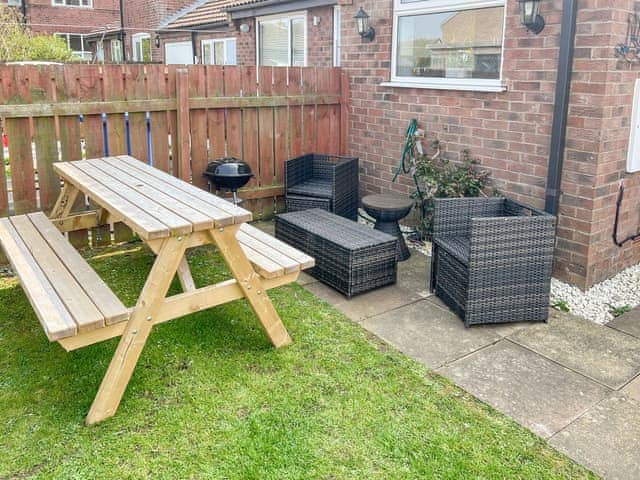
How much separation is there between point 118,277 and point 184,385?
183 centimetres

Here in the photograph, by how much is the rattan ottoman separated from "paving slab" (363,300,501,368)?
0.37 metres

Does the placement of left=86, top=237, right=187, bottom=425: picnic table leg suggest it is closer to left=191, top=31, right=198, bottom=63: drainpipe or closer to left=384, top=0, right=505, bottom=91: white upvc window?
left=384, top=0, right=505, bottom=91: white upvc window

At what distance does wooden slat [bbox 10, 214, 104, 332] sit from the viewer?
2.57m

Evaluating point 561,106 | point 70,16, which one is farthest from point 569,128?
point 70,16

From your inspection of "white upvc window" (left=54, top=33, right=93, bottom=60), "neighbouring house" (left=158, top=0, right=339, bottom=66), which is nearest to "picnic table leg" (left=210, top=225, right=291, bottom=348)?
"neighbouring house" (left=158, top=0, right=339, bottom=66)

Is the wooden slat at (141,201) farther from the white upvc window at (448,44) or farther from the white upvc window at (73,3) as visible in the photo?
the white upvc window at (73,3)

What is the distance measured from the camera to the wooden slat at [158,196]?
2785 mm

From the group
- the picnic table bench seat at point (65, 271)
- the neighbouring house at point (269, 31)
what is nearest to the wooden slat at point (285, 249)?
the picnic table bench seat at point (65, 271)

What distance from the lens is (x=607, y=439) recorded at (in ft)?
8.60

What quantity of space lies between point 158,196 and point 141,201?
0.17m

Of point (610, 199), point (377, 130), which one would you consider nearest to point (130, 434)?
point (610, 199)

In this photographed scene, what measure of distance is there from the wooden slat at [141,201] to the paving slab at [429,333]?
5.07ft

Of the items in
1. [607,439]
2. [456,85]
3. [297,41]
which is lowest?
[607,439]

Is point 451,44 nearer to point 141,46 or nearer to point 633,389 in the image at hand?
point 633,389
